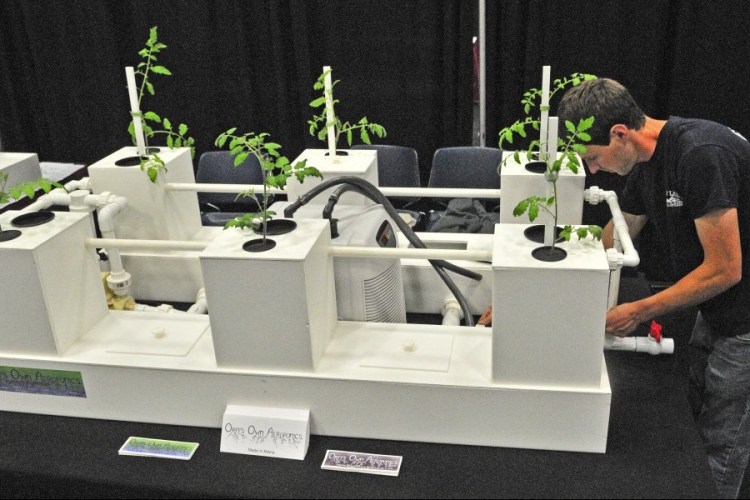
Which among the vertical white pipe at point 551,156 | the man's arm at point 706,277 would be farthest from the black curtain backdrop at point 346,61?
the vertical white pipe at point 551,156

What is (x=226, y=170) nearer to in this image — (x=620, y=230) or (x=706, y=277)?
(x=620, y=230)

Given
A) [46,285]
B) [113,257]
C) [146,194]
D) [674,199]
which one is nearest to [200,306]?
[113,257]

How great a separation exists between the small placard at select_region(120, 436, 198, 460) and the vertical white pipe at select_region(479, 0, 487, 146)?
2714mm

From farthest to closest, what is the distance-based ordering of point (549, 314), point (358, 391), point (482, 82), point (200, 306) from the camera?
point (482, 82) < point (200, 306) < point (358, 391) < point (549, 314)

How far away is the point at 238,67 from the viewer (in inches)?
158

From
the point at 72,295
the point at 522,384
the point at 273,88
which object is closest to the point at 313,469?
the point at 522,384

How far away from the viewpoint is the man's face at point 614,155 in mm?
1706

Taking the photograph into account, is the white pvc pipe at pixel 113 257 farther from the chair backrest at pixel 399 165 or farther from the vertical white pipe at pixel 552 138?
the chair backrest at pixel 399 165

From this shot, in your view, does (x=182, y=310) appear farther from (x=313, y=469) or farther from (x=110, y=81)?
(x=110, y=81)

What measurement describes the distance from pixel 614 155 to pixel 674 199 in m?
0.17

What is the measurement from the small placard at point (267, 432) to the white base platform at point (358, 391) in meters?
0.03

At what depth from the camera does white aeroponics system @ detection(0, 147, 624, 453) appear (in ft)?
4.57

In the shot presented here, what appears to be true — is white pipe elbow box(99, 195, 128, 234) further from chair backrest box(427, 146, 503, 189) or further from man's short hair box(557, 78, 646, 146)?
chair backrest box(427, 146, 503, 189)

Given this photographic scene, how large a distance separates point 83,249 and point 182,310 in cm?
42
